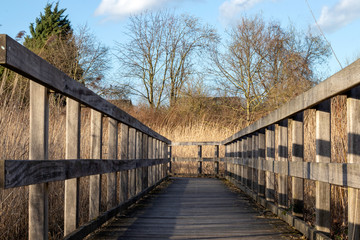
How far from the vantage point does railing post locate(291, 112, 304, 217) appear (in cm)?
412

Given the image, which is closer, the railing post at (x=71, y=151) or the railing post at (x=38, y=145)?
the railing post at (x=38, y=145)

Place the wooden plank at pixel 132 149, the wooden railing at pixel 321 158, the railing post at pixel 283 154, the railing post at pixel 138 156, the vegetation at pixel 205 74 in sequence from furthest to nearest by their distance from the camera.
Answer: the vegetation at pixel 205 74 → the railing post at pixel 138 156 → the wooden plank at pixel 132 149 → the railing post at pixel 283 154 → the wooden railing at pixel 321 158

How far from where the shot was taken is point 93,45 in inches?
940

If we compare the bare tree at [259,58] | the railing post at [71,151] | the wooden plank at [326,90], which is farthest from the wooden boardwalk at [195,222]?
the bare tree at [259,58]

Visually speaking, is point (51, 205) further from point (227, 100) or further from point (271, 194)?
point (227, 100)

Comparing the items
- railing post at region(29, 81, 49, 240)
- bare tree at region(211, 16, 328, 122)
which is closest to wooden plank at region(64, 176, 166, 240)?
railing post at region(29, 81, 49, 240)

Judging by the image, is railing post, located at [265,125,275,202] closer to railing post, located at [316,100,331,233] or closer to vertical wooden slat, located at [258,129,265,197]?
vertical wooden slat, located at [258,129,265,197]

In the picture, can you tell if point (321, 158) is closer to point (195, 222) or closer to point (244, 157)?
point (195, 222)

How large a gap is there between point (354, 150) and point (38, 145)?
1772 mm

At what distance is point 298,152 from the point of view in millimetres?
4133

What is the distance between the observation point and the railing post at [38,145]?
2.64 m

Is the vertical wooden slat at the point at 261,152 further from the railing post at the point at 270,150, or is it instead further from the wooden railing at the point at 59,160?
the wooden railing at the point at 59,160

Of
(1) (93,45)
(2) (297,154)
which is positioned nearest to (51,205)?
(2) (297,154)

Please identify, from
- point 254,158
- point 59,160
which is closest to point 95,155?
point 59,160
